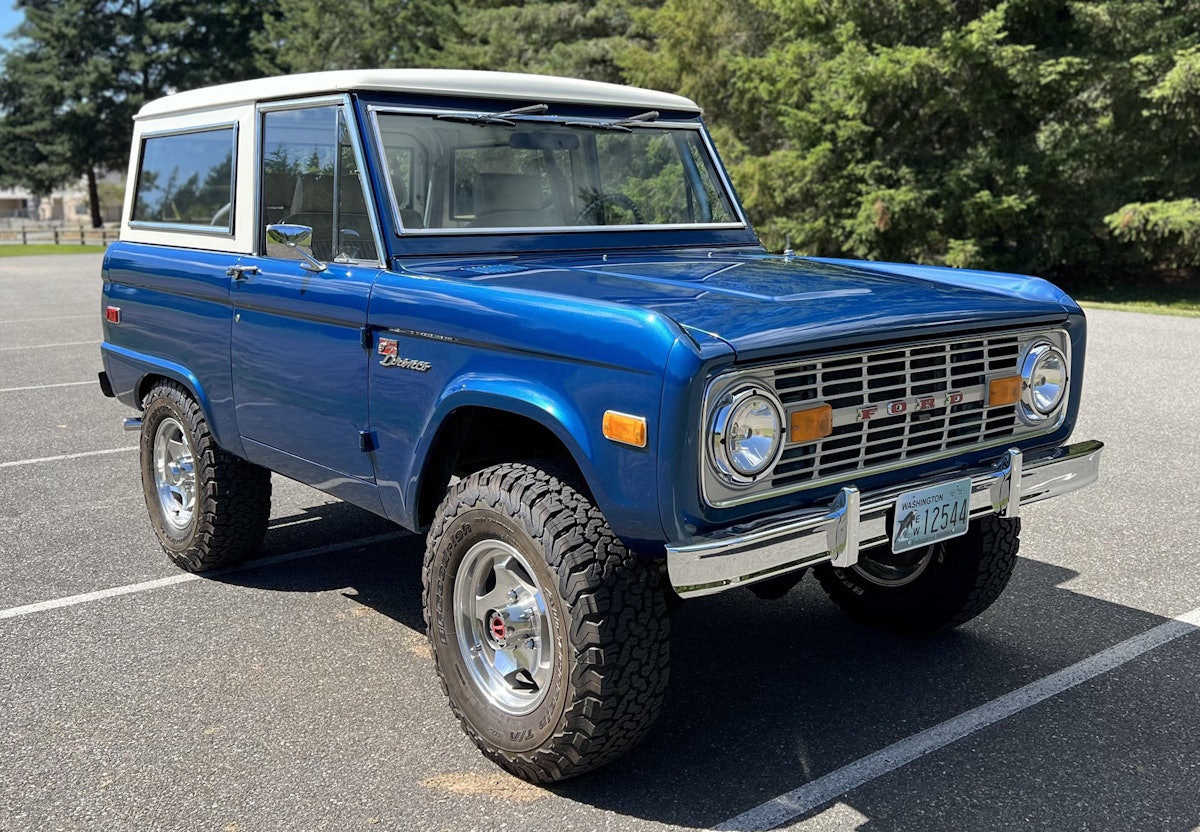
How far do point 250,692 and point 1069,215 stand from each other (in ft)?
57.5

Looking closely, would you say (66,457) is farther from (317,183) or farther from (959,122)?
(959,122)

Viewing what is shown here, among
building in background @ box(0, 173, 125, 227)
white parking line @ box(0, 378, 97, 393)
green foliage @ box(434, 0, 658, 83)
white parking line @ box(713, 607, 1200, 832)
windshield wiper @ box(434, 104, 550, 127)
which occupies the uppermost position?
green foliage @ box(434, 0, 658, 83)

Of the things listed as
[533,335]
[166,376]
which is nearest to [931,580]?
[533,335]

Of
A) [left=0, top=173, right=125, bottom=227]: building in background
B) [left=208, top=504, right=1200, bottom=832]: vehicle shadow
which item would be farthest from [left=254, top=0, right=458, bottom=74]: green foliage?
[left=208, top=504, right=1200, bottom=832]: vehicle shadow

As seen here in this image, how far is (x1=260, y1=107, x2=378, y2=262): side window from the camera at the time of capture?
3.98 meters

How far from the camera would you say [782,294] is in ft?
11.2

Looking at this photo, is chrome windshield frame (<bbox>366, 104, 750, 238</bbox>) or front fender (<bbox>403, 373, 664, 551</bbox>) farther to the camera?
chrome windshield frame (<bbox>366, 104, 750, 238</bbox>)

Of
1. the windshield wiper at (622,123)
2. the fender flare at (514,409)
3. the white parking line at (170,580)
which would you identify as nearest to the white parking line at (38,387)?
the white parking line at (170,580)

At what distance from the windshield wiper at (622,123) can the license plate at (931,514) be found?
2.10 metres

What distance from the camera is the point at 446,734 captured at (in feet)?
11.7

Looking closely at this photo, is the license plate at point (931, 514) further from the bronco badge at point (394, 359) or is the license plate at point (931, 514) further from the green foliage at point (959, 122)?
the green foliage at point (959, 122)

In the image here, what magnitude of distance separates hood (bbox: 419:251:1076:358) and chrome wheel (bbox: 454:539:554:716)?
33.6 inches

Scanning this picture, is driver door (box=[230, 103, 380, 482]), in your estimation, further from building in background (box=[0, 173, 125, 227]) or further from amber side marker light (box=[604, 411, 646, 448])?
building in background (box=[0, 173, 125, 227])

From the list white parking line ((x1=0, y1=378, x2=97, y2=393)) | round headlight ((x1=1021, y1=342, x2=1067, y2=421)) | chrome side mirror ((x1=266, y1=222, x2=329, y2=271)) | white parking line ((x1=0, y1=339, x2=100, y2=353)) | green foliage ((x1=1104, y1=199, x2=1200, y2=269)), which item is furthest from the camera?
green foliage ((x1=1104, y1=199, x2=1200, y2=269))
